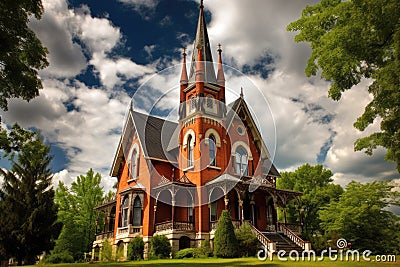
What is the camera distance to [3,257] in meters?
20.6

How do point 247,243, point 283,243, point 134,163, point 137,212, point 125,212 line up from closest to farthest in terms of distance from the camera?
point 247,243 → point 283,243 → point 137,212 → point 125,212 → point 134,163

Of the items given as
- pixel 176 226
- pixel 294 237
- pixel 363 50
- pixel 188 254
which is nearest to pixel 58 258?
pixel 176 226

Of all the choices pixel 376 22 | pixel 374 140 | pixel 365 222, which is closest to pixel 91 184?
pixel 365 222

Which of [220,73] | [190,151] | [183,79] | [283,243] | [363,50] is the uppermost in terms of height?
[220,73]

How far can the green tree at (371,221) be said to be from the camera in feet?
91.1

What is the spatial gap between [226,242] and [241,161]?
10.6 m

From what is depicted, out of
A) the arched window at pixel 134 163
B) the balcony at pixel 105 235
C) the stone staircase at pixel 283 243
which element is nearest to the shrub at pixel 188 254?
the stone staircase at pixel 283 243

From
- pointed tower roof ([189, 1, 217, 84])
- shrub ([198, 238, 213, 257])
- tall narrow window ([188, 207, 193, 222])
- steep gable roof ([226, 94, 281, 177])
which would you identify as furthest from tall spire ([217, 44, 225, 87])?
shrub ([198, 238, 213, 257])

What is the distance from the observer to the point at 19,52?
13.2m

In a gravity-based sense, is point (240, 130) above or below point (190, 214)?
above

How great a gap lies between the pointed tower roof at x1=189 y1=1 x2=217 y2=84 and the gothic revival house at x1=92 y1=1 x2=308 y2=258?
0.11 m

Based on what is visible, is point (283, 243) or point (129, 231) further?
point (129, 231)

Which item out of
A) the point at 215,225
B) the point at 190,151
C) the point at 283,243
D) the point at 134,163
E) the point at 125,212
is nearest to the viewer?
the point at 283,243

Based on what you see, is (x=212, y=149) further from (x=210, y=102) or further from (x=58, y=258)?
(x=58, y=258)
